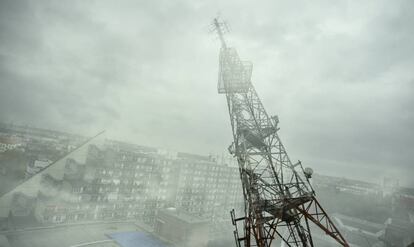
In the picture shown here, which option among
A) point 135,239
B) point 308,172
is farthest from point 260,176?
point 135,239

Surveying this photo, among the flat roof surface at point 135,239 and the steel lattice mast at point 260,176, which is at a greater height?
the steel lattice mast at point 260,176

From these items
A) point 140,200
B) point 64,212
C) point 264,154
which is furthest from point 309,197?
point 140,200

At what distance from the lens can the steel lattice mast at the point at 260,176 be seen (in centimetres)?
914

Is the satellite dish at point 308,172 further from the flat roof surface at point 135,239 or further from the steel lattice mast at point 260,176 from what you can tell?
the flat roof surface at point 135,239

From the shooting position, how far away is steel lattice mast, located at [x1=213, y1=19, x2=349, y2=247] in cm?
914

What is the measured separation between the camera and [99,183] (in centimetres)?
4397

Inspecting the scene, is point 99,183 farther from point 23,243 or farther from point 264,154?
point 264,154

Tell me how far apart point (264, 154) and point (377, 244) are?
34.9 metres

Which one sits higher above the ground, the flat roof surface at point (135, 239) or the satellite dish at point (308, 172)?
the satellite dish at point (308, 172)

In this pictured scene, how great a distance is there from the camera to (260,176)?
1095cm

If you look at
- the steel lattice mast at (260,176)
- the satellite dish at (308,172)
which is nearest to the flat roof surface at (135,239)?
the steel lattice mast at (260,176)

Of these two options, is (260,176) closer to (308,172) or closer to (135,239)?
(308,172)

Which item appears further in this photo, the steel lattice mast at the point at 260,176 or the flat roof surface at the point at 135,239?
the flat roof surface at the point at 135,239

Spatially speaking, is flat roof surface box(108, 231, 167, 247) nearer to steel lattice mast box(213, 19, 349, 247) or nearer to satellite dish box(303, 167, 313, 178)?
steel lattice mast box(213, 19, 349, 247)
